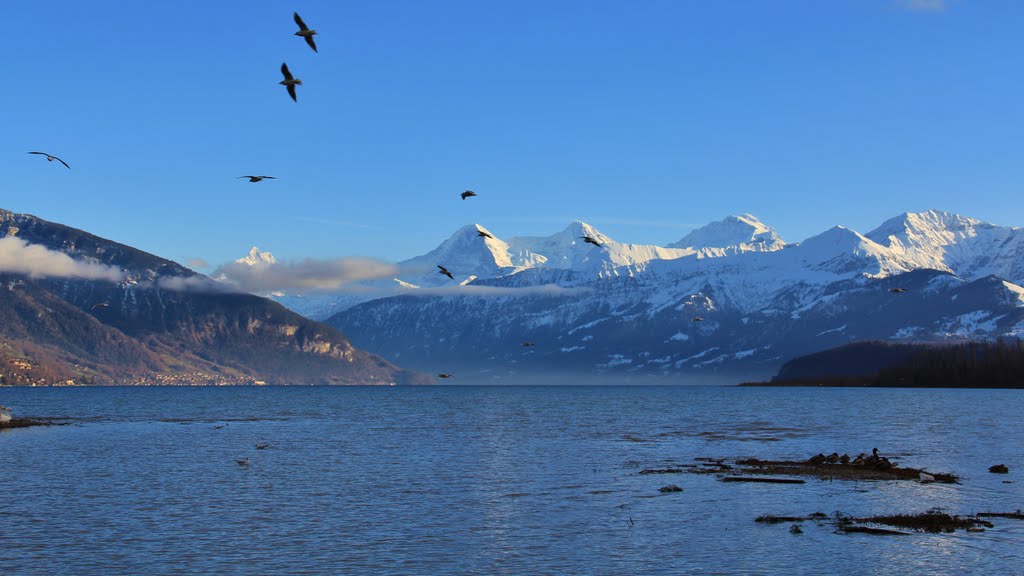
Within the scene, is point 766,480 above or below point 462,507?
above

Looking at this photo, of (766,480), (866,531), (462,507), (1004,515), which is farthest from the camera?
(766,480)

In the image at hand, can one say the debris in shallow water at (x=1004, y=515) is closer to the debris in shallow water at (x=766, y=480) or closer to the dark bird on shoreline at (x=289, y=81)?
the debris in shallow water at (x=766, y=480)

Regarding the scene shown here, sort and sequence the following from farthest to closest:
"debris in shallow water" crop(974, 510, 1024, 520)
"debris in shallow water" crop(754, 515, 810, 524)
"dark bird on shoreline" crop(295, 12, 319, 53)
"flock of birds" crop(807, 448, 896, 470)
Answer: "flock of birds" crop(807, 448, 896, 470), "debris in shallow water" crop(974, 510, 1024, 520), "debris in shallow water" crop(754, 515, 810, 524), "dark bird on shoreline" crop(295, 12, 319, 53)

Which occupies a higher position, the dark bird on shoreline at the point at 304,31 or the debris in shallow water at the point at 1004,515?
the dark bird on shoreline at the point at 304,31

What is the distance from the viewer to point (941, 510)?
59.6 m

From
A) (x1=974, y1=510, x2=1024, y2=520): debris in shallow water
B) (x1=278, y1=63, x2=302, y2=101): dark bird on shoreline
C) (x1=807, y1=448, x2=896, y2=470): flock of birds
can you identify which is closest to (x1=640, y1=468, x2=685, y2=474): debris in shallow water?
(x1=807, y1=448, x2=896, y2=470): flock of birds

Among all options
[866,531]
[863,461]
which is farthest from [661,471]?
[866,531]

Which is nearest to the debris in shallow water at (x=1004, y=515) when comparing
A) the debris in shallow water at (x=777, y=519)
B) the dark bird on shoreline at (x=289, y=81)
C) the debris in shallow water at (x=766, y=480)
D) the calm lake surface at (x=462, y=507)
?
the calm lake surface at (x=462, y=507)

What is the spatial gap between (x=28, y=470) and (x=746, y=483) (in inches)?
2222

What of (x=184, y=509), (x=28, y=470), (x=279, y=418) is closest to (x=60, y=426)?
(x=279, y=418)

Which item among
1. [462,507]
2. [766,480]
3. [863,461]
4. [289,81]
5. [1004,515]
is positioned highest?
[289,81]

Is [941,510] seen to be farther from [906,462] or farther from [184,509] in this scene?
[184,509]

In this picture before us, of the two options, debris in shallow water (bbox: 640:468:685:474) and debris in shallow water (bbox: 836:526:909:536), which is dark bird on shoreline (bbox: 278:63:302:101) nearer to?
debris in shallow water (bbox: 836:526:909:536)

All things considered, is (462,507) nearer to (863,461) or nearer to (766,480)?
(766,480)
